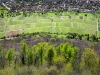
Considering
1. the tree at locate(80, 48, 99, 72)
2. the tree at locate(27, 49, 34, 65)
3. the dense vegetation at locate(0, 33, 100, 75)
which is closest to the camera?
the dense vegetation at locate(0, 33, 100, 75)

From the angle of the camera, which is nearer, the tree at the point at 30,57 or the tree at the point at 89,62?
the tree at the point at 89,62

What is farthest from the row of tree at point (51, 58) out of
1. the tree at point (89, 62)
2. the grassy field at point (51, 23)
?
the grassy field at point (51, 23)

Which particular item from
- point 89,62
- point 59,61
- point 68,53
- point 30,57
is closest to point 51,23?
point 30,57

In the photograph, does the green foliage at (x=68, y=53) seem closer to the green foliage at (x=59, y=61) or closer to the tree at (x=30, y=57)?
the green foliage at (x=59, y=61)

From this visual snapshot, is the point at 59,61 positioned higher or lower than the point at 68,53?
lower

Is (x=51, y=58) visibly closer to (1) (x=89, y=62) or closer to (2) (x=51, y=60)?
(2) (x=51, y=60)

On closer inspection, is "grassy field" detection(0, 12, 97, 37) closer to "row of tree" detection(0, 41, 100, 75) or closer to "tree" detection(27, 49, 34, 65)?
"row of tree" detection(0, 41, 100, 75)

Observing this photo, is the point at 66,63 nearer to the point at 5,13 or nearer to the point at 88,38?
the point at 88,38

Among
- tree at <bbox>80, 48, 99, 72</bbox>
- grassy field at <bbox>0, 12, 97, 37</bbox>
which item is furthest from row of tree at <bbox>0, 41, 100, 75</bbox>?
grassy field at <bbox>0, 12, 97, 37</bbox>
